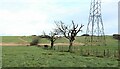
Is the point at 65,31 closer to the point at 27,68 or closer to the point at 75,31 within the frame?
the point at 75,31

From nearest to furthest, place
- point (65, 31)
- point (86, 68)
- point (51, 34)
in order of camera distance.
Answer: point (86, 68), point (65, 31), point (51, 34)

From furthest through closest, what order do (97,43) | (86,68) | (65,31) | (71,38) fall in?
(97,43) < (65,31) < (71,38) < (86,68)

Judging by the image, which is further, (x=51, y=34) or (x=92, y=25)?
(x=51, y=34)

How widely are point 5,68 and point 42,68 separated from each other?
2913 mm

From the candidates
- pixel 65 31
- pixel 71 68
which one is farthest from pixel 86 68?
pixel 65 31

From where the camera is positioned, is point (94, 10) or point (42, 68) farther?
point (94, 10)

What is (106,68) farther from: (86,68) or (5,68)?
(5,68)

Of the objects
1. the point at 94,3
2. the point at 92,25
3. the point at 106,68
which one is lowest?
the point at 106,68

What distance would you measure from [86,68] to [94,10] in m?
61.4

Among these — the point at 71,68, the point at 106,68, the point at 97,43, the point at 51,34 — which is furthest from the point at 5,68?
the point at 51,34

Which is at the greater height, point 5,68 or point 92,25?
point 92,25

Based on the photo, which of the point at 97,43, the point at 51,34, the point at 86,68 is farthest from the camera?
the point at 51,34

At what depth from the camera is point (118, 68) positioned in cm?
Result: 2491

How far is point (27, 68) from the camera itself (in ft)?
81.1
